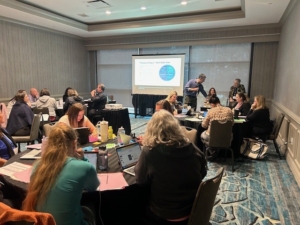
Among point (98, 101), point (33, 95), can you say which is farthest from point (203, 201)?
point (33, 95)

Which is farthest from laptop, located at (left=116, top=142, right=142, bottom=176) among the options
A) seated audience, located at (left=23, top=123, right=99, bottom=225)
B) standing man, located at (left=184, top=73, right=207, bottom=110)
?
standing man, located at (left=184, top=73, right=207, bottom=110)

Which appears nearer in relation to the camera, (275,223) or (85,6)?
(275,223)

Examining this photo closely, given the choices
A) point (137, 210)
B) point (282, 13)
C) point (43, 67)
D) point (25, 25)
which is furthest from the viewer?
point (43, 67)

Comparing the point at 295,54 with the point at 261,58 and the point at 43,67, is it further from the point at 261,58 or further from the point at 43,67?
the point at 43,67

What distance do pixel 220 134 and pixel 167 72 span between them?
15.7ft

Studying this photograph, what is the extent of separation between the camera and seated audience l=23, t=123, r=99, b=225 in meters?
1.24

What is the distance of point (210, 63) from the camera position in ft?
24.7

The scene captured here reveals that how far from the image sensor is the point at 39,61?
709 cm

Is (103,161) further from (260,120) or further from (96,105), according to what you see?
(96,105)

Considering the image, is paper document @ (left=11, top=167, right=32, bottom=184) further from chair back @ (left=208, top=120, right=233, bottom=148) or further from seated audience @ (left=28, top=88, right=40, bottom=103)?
seated audience @ (left=28, top=88, right=40, bottom=103)

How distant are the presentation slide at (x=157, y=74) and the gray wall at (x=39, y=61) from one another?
2.24m

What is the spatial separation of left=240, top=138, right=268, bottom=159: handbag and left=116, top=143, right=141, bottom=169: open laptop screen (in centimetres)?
286

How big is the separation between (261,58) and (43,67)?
6.84 metres

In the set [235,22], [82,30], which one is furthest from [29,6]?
[235,22]
